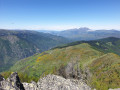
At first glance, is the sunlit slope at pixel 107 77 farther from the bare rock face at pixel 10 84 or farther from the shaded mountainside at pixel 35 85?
the bare rock face at pixel 10 84

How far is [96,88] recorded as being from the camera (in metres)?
46.9

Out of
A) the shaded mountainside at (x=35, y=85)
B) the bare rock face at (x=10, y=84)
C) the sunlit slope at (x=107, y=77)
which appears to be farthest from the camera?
the sunlit slope at (x=107, y=77)

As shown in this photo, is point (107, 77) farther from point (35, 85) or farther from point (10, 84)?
point (10, 84)

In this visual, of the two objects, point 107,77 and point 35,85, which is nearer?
point 35,85

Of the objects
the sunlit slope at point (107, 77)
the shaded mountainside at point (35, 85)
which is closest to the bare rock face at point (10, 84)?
the shaded mountainside at point (35, 85)

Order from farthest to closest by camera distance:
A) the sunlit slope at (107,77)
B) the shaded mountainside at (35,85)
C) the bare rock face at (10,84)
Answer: the sunlit slope at (107,77), the shaded mountainside at (35,85), the bare rock face at (10,84)

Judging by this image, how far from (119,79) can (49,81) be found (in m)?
56.3

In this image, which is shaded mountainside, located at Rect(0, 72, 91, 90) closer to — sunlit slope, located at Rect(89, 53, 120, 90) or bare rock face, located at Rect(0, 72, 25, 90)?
bare rock face, located at Rect(0, 72, 25, 90)

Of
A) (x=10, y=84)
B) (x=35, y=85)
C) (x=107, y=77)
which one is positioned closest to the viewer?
(x=10, y=84)

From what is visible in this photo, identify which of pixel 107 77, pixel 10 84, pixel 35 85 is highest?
pixel 10 84

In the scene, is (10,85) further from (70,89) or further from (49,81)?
(70,89)

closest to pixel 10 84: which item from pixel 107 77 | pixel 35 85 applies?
pixel 35 85

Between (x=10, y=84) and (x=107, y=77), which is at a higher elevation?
(x=10, y=84)

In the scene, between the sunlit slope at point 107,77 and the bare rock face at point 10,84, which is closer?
the bare rock face at point 10,84
